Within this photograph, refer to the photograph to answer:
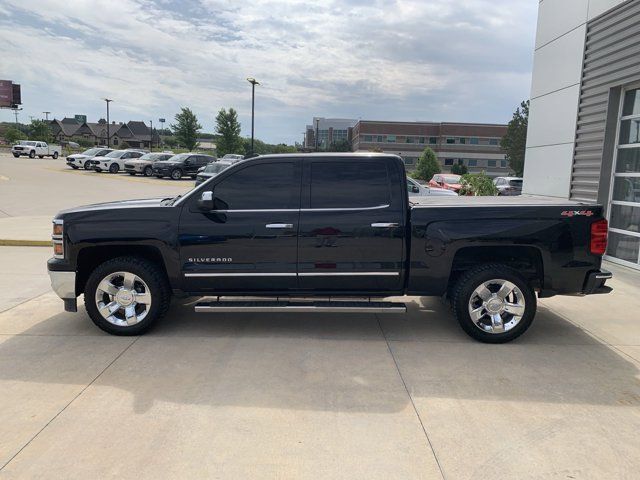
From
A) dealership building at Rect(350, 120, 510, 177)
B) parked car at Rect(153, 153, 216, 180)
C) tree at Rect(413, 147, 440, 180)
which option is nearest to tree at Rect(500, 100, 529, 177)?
tree at Rect(413, 147, 440, 180)

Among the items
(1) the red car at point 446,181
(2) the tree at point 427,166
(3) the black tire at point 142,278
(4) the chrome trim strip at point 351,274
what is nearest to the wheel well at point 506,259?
(4) the chrome trim strip at point 351,274

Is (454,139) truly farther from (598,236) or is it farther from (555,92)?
(598,236)

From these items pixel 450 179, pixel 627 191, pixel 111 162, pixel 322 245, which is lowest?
pixel 322 245

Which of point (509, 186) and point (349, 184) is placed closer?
point (349, 184)

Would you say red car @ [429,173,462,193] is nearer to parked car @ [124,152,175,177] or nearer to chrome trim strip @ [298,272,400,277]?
chrome trim strip @ [298,272,400,277]

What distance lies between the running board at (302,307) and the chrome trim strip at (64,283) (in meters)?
1.32

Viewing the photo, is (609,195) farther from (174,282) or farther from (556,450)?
(174,282)

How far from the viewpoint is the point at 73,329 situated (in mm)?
5395

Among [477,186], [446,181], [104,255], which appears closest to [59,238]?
[104,255]

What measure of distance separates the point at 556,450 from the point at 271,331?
3.04 meters

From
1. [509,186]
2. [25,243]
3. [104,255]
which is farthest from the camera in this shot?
A: [509,186]

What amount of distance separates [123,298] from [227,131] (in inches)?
2022

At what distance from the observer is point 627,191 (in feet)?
29.0

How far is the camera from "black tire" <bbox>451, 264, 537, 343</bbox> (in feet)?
16.1
